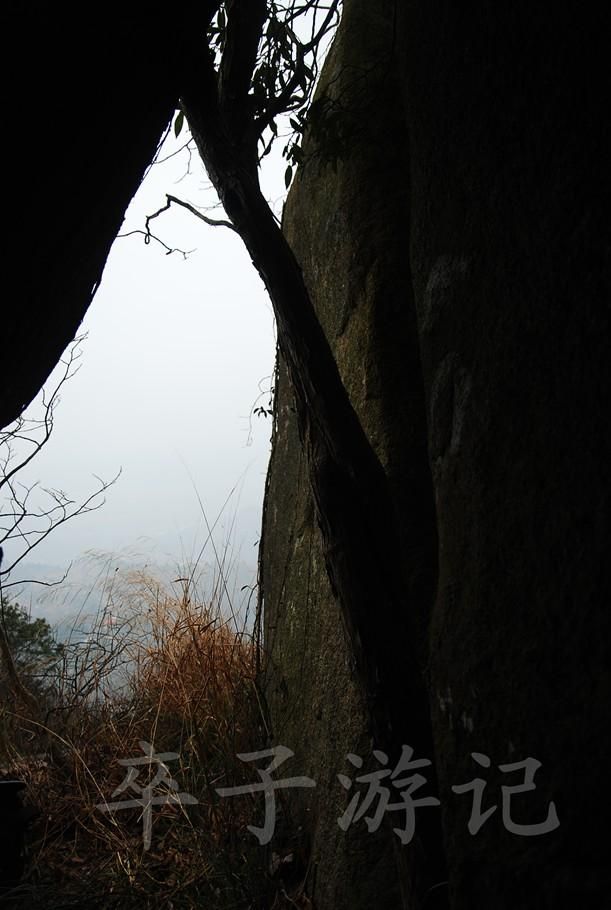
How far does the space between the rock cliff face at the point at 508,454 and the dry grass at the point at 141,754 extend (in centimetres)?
50

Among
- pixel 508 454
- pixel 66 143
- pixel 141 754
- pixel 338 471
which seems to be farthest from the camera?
pixel 141 754

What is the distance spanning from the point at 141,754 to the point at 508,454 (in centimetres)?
207

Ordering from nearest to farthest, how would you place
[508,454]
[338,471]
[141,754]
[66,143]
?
[66,143]
[508,454]
[338,471]
[141,754]

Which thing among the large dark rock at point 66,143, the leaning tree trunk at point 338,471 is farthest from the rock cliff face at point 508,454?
the large dark rock at point 66,143

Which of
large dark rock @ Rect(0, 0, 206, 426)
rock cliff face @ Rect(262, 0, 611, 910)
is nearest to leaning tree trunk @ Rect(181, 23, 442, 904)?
rock cliff face @ Rect(262, 0, 611, 910)

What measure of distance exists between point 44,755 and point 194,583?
85cm

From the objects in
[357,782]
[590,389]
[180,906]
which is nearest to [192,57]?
[590,389]

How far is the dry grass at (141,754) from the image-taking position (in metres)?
1.96

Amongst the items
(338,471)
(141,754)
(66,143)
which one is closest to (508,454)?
(338,471)

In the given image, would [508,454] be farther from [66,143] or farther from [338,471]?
[66,143]

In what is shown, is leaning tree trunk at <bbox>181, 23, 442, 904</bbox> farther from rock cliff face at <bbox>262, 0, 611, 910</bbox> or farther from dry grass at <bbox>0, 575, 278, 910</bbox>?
dry grass at <bbox>0, 575, 278, 910</bbox>

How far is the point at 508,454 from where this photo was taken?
103cm

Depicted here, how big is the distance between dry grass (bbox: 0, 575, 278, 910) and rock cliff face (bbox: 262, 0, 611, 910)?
1.65 ft

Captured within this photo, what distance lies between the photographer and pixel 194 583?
128 inches
